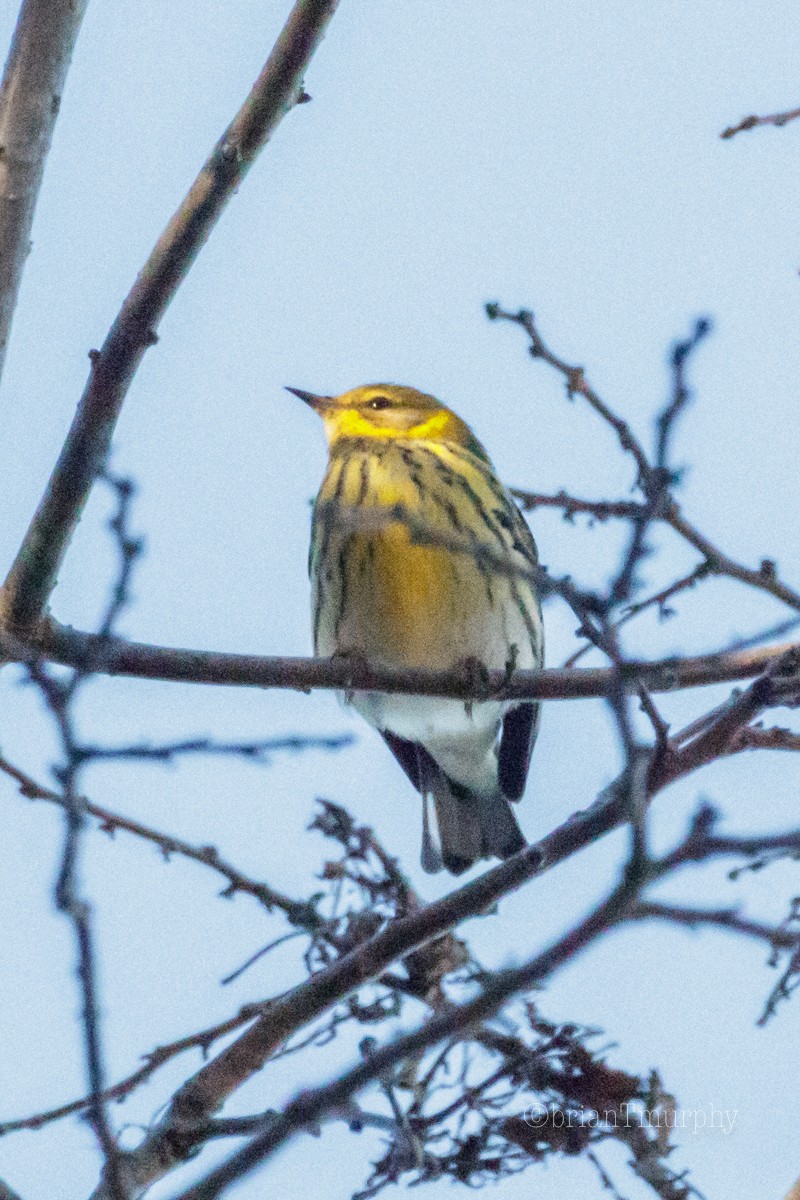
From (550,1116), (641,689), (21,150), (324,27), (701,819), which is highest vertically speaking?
(21,150)

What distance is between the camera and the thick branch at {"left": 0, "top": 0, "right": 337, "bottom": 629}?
3.47 meters

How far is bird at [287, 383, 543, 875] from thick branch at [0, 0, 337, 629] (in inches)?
59.9

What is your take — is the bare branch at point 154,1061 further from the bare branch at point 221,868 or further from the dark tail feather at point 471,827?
the dark tail feather at point 471,827

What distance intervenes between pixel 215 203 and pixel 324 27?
1.45 ft

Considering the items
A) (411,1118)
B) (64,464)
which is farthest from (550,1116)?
(64,464)

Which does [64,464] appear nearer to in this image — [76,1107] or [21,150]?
[21,150]

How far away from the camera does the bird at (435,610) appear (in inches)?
217

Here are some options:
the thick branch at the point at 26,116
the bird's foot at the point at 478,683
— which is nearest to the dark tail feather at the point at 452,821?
the bird's foot at the point at 478,683

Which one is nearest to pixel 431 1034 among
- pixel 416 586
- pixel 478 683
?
pixel 478 683

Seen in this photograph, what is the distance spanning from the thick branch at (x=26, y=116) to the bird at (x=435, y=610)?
60.3 inches

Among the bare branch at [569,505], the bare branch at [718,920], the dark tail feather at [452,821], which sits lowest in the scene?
the bare branch at [718,920]

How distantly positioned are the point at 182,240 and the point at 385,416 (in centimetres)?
338

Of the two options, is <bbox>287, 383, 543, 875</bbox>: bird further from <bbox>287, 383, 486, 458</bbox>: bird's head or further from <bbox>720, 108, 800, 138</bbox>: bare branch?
<bbox>720, 108, 800, 138</bbox>: bare branch

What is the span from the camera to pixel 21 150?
376 centimetres
